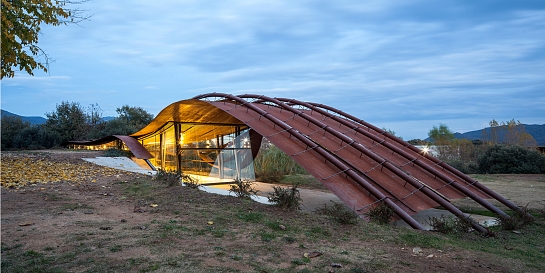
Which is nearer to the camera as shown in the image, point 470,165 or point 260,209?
point 260,209

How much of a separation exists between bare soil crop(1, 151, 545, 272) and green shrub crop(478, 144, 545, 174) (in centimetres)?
1392

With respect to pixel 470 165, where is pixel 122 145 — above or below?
above

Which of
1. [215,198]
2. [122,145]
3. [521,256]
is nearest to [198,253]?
[215,198]

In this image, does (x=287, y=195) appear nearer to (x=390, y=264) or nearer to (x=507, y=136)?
(x=390, y=264)

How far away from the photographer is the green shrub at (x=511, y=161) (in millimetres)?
16281

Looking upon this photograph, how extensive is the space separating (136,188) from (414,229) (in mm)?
5367

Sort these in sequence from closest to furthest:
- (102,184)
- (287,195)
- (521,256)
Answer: (521,256) < (287,195) < (102,184)

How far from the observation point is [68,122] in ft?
95.5

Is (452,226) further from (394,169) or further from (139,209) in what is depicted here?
(139,209)

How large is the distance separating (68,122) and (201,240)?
94.0 feet

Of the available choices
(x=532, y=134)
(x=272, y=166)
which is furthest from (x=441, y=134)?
(x=272, y=166)

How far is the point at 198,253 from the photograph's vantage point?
12.7 feet

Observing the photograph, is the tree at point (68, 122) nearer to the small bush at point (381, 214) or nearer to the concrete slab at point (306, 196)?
the concrete slab at point (306, 196)

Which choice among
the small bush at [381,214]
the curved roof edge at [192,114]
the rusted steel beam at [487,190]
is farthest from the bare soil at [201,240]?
the curved roof edge at [192,114]
